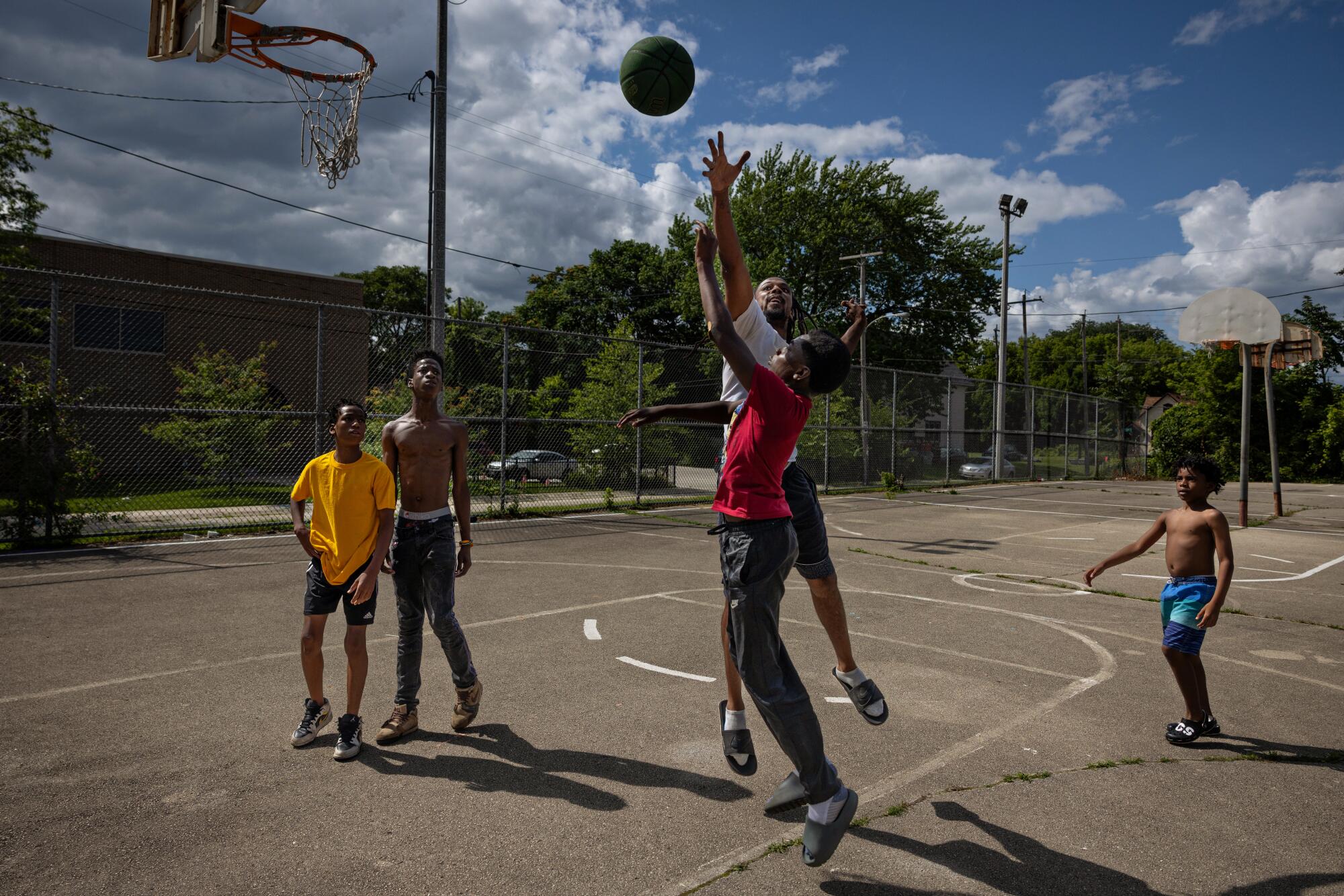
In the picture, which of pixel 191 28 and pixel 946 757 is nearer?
pixel 946 757

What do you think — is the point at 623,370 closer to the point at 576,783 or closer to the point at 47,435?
the point at 47,435

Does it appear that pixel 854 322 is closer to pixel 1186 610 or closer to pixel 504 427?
pixel 1186 610

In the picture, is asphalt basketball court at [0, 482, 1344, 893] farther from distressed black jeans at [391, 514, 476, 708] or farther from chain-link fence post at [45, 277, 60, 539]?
chain-link fence post at [45, 277, 60, 539]

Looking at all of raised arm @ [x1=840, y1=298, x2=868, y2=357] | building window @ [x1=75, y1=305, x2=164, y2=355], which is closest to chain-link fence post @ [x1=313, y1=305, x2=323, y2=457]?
raised arm @ [x1=840, y1=298, x2=868, y2=357]

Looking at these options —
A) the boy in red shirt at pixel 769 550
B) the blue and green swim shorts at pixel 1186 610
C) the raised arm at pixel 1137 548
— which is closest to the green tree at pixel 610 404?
the raised arm at pixel 1137 548

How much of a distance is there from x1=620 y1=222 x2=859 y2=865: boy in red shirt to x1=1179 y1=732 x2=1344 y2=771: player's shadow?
2.57 metres

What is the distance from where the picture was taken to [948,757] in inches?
165

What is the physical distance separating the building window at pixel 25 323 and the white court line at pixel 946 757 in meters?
12.3

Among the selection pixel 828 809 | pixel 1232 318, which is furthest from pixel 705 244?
pixel 1232 318

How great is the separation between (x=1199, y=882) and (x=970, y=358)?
154 ft

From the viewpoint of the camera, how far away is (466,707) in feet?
14.9

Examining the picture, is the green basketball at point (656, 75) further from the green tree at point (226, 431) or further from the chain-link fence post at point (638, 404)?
the green tree at point (226, 431)

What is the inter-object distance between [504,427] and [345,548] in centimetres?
1004

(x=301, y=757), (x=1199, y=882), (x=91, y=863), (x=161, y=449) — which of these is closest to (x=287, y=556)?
(x=301, y=757)
